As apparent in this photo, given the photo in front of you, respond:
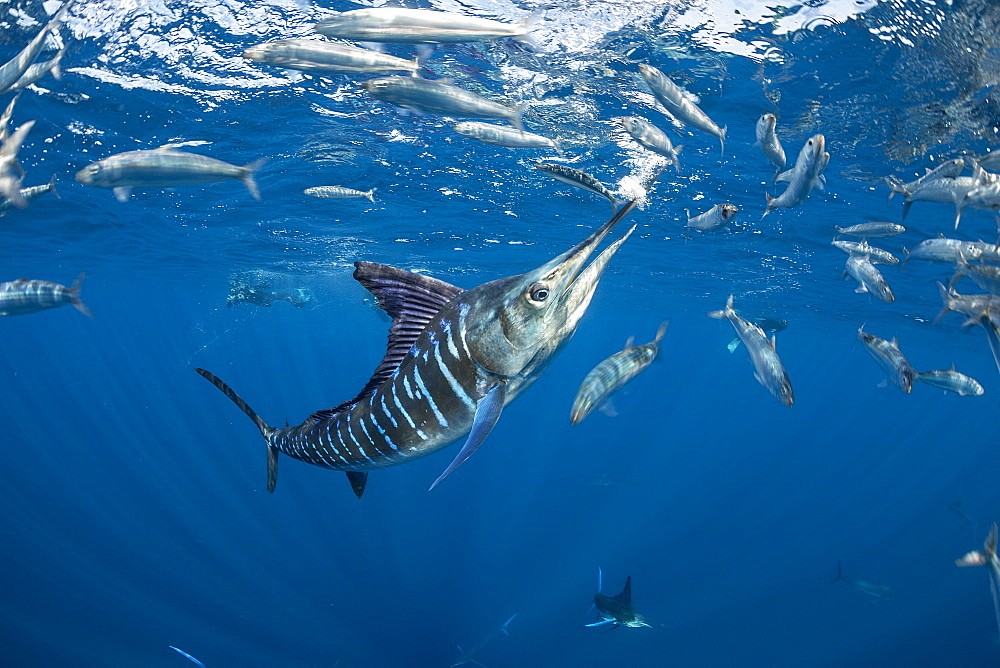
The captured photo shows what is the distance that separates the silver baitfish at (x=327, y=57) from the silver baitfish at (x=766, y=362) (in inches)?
147

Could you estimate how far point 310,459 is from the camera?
3361 mm

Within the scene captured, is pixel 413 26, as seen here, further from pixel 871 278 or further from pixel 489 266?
pixel 489 266

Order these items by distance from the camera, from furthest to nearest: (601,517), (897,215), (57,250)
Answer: (57,250)
(601,517)
(897,215)

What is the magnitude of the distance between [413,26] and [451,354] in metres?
2.50

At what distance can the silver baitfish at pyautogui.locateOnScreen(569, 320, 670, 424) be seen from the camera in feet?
13.4

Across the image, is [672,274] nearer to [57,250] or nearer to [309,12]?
[309,12]

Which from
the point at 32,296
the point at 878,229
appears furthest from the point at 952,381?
the point at 32,296

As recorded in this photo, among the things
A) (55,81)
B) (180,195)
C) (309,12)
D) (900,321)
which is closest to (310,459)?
(309,12)

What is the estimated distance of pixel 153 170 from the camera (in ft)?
13.4

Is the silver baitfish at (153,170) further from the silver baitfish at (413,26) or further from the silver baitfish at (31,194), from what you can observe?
the silver baitfish at (413,26)

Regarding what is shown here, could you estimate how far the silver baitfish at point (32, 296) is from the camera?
4926 mm

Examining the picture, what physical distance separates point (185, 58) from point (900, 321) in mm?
33173

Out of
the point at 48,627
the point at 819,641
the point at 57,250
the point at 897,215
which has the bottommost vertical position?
the point at 819,641

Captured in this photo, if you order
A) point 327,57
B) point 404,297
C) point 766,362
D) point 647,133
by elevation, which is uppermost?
point 327,57
